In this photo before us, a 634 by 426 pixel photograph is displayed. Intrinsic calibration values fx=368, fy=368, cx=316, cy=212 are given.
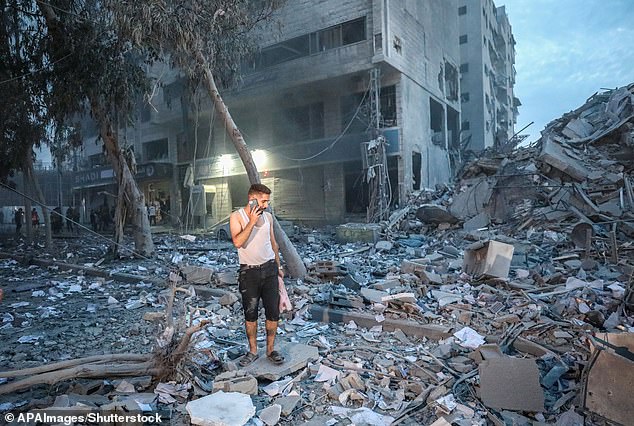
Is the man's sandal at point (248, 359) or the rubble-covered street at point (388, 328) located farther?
the man's sandal at point (248, 359)

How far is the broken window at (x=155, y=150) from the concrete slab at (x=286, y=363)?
931 inches

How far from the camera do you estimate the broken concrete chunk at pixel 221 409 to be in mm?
2588

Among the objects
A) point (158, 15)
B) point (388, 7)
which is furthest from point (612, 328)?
point (388, 7)

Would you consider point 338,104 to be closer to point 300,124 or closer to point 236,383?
point 300,124

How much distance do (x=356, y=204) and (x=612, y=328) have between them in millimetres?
14262

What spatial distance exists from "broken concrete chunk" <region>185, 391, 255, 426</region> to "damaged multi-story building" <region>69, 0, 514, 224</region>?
12.7m

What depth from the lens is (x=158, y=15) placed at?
7.60 meters

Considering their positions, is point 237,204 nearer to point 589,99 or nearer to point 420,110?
point 420,110

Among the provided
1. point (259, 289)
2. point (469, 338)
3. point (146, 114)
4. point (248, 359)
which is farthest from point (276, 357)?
point (146, 114)

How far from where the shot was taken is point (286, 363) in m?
3.56

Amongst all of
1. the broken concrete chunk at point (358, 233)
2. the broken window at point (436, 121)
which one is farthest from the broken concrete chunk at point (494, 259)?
the broken window at point (436, 121)

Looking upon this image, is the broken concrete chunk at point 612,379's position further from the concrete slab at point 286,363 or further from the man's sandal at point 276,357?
the man's sandal at point 276,357

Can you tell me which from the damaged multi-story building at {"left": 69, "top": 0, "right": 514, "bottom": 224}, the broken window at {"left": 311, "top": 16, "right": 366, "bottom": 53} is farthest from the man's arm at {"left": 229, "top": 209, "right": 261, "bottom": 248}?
the broken window at {"left": 311, "top": 16, "right": 366, "bottom": 53}

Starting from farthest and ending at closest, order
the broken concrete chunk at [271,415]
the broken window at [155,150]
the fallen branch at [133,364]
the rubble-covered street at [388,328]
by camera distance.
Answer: the broken window at [155,150] → the fallen branch at [133,364] → the rubble-covered street at [388,328] → the broken concrete chunk at [271,415]
